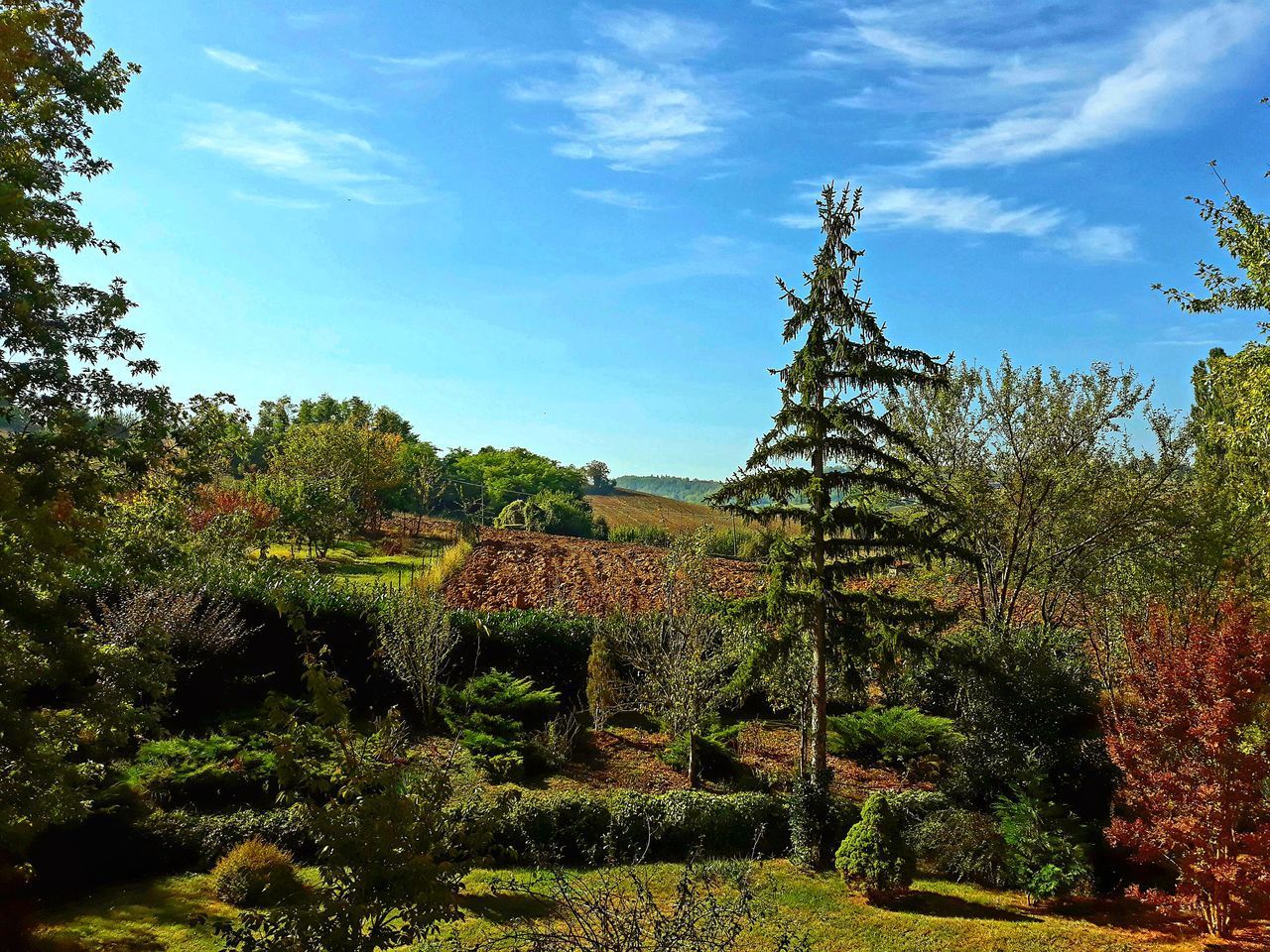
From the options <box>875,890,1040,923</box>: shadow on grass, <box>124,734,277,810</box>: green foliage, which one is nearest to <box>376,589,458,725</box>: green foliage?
<box>124,734,277,810</box>: green foliage

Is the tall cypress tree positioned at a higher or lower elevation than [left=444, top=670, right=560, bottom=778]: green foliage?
higher

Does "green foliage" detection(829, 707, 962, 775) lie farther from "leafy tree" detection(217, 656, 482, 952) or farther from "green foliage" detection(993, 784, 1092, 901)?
"leafy tree" detection(217, 656, 482, 952)

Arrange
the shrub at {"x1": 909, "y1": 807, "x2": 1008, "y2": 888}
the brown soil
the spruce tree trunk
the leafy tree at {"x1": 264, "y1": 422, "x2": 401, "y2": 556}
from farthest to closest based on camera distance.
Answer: the leafy tree at {"x1": 264, "y1": 422, "x2": 401, "y2": 556} < the brown soil < the spruce tree trunk < the shrub at {"x1": 909, "y1": 807, "x2": 1008, "y2": 888}

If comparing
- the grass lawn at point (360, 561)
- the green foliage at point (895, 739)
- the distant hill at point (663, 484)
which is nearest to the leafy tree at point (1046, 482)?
the green foliage at point (895, 739)

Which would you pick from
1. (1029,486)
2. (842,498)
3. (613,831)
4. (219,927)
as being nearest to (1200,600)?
(1029,486)

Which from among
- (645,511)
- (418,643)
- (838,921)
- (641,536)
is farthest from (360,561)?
(645,511)

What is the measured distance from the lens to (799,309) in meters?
12.3

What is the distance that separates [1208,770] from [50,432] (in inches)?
498

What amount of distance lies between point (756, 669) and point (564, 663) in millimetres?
7475

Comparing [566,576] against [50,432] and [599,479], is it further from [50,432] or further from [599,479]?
[599,479]

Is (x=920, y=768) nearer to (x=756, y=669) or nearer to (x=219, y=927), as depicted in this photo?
(x=756, y=669)

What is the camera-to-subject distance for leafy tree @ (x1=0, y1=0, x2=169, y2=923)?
20.8 ft

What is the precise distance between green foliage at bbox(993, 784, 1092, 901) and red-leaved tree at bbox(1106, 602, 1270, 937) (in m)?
1.15

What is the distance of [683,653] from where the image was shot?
14.4 meters
